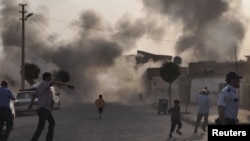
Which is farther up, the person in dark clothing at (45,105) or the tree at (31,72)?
the tree at (31,72)

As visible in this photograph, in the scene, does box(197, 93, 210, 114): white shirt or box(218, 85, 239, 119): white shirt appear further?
box(197, 93, 210, 114): white shirt

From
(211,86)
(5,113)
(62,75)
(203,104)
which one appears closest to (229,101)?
(5,113)

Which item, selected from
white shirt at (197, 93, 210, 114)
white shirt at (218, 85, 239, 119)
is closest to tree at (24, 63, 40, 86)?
white shirt at (197, 93, 210, 114)

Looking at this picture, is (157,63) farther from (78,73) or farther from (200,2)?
(200,2)

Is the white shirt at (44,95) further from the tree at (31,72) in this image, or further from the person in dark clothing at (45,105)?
the tree at (31,72)

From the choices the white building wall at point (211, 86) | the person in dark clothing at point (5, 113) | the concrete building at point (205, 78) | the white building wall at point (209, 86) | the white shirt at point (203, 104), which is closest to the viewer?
the person in dark clothing at point (5, 113)

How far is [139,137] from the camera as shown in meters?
18.5

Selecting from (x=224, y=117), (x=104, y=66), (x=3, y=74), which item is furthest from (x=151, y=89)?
(x=224, y=117)

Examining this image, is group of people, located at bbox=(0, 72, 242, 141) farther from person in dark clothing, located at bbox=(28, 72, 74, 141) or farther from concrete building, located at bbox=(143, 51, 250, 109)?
concrete building, located at bbox=(143, 51, 250, 109)

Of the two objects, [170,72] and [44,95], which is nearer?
[44,95]

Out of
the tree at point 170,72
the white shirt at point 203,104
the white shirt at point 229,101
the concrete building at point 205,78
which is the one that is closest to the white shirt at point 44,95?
the white shirt at point 229,101

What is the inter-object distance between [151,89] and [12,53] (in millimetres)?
21537

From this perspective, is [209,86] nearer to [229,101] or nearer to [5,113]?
[5,113]

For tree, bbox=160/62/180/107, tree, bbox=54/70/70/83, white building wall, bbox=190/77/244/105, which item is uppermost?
tree, bbox=54/70/70/83
